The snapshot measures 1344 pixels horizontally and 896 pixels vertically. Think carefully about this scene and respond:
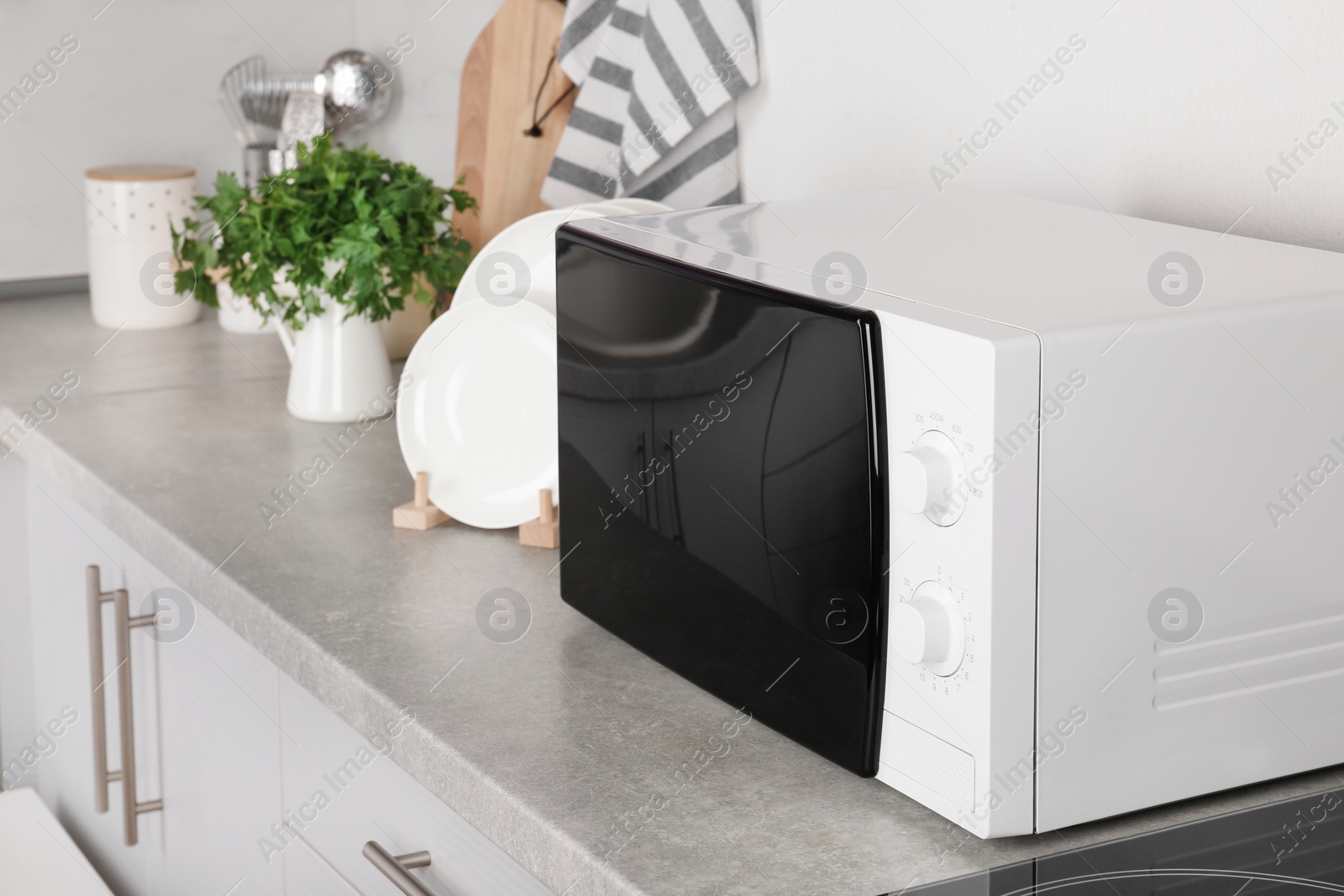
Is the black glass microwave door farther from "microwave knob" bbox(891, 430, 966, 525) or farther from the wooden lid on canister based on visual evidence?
the wooden lid on canister

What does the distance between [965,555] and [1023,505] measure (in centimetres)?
3

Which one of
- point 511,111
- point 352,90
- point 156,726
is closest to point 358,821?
point 156,726

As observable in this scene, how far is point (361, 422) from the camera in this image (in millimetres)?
1381

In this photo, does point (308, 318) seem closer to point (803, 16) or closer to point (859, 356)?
point (803, 16)

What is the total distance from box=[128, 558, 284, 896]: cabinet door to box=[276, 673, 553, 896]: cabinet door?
0.04m

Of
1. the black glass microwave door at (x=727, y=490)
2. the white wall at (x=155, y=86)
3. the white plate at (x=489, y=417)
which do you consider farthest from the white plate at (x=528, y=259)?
the white wall at (x=155, y=86)

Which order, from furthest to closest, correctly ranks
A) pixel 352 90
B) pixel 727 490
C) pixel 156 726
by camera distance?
pixel 352 90
pixel 156 726
pixel 727 490

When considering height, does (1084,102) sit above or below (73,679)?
above

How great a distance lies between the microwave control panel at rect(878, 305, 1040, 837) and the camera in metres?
0.57

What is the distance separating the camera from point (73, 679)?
1453 millimetres

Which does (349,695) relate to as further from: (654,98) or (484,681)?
(654,98)

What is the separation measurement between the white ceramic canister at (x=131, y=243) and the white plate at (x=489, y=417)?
0.79 meters

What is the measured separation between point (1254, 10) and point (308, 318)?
907mm

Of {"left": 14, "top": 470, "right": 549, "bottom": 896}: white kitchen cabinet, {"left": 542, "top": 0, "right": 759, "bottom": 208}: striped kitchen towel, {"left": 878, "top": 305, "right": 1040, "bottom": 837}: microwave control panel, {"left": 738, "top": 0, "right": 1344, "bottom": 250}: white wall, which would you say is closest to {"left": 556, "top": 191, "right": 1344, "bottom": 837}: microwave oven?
{"left": 878, "top": 305, "right": 1040, "bottom": 837}: microwave control panel
